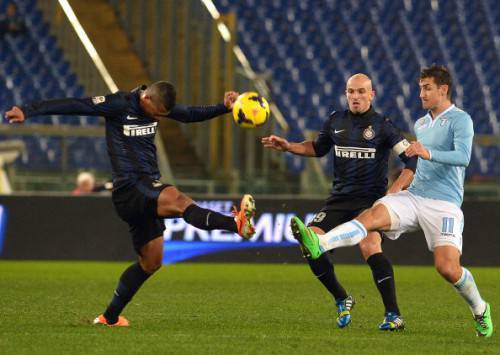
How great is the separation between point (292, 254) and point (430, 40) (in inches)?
286

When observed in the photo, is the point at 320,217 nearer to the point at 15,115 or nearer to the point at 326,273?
the point at 326,273

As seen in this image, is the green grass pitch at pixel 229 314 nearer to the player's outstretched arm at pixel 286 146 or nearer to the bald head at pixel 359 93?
the player's outstretched arm at pixel 286 146

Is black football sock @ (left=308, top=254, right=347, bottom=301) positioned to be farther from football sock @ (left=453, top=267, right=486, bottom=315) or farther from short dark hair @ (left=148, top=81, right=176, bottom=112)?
short dark hair @ (left=148, top=81, right=176, bottom=112)

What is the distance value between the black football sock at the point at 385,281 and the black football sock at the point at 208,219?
4.10 ft

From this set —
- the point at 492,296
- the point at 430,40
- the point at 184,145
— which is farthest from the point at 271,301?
the point at 430,40

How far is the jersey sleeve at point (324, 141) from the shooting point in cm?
822

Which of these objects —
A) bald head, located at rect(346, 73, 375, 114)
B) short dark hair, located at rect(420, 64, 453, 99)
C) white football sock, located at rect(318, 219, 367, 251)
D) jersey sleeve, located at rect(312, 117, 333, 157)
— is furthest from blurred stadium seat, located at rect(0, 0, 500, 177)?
white football sock, located at rect(318, 219, 367, 251)

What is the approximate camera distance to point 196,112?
791 centimetres

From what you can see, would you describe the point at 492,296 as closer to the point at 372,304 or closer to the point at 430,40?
the point at 372,304

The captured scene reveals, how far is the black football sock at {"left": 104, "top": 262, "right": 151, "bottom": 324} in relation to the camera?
7.62 meters

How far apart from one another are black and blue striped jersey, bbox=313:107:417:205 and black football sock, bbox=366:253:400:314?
517mm

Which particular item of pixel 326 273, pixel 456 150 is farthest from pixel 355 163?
pixel 456 150

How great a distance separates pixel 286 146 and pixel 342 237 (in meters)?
1.18

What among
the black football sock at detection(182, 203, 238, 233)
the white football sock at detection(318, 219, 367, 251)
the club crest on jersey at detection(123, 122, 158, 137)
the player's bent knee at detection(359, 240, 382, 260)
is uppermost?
the club crest on jersey at detection(123, 122, 158, 137)
